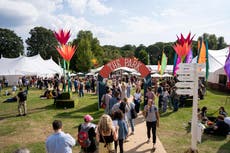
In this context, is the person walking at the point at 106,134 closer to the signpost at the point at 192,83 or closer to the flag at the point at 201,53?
the signpost at the point at 192,83

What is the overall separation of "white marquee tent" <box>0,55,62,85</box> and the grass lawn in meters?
15.7

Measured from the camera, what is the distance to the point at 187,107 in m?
13.9

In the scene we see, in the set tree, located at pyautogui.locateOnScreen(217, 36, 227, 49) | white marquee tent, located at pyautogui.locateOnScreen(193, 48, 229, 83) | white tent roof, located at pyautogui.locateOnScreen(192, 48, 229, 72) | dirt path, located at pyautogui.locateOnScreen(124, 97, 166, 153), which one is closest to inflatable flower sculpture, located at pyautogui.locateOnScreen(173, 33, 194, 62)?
white marquee tent, located at pyautogui.locateOnScreen(193, 48, 229, 83)

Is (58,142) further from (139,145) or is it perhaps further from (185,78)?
(139,145)

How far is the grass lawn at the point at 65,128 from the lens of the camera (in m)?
7.38

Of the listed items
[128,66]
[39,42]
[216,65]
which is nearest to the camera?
[128,66]

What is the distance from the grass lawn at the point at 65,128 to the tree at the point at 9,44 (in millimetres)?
54393

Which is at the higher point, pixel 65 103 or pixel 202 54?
pixel 202 54

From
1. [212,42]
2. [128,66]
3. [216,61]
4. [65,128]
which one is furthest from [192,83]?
[212,42]

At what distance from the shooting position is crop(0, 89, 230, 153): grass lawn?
24.2 feet

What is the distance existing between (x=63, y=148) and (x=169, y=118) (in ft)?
26.4

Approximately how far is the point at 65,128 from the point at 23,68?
2334 centimetres

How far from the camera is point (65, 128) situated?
9570 millimetres

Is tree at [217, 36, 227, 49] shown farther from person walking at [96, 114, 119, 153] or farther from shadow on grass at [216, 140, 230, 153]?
person walking at [96, 114, 119, 153]
